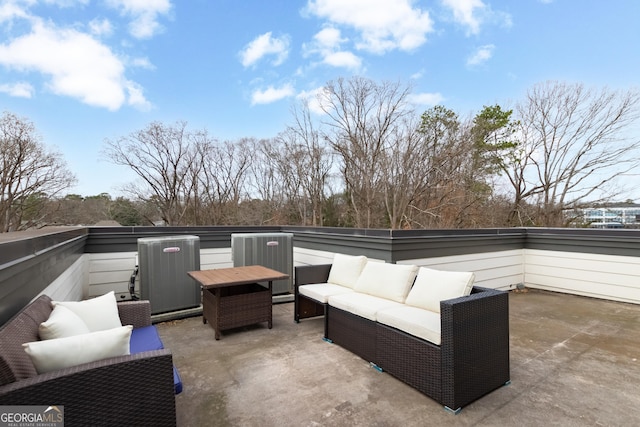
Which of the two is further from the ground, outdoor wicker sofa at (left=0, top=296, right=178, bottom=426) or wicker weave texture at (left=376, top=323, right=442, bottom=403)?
outdoor wicker sofa at (left=0, top=296, right=178, bottom=426)

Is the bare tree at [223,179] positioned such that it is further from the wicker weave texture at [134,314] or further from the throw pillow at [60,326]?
the throw pillow at [60,326]

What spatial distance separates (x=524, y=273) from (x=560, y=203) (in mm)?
7927

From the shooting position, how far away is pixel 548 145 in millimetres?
11969

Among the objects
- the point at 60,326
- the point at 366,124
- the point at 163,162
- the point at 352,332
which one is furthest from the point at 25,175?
the point at 352,332

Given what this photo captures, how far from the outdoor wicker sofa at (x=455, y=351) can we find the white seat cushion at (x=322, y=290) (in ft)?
2.11

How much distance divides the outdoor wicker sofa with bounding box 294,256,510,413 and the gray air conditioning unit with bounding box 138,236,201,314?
262cm

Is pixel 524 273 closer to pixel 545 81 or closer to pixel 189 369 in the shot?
pixel 189 369

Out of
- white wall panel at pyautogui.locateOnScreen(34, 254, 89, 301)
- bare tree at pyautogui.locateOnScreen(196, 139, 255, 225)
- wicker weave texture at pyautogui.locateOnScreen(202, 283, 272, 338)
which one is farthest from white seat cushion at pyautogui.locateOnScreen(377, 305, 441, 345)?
bare tree at pyautogui.locateOnScreen(196, 139, 255, 225)

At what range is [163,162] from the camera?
12.8 m

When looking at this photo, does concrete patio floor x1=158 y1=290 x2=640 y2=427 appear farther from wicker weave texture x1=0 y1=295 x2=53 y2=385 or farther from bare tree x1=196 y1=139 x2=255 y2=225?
bare tree x1=196 y1=139 x2=255 y2=225

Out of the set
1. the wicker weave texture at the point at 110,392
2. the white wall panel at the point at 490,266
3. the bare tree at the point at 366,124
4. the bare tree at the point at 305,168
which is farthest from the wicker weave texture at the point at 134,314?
the bare tree at the point at 305,168

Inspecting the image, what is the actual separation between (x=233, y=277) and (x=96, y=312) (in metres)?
1.46

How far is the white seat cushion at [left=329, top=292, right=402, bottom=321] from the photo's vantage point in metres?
2.68

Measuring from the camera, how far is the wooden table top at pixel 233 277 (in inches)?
126
